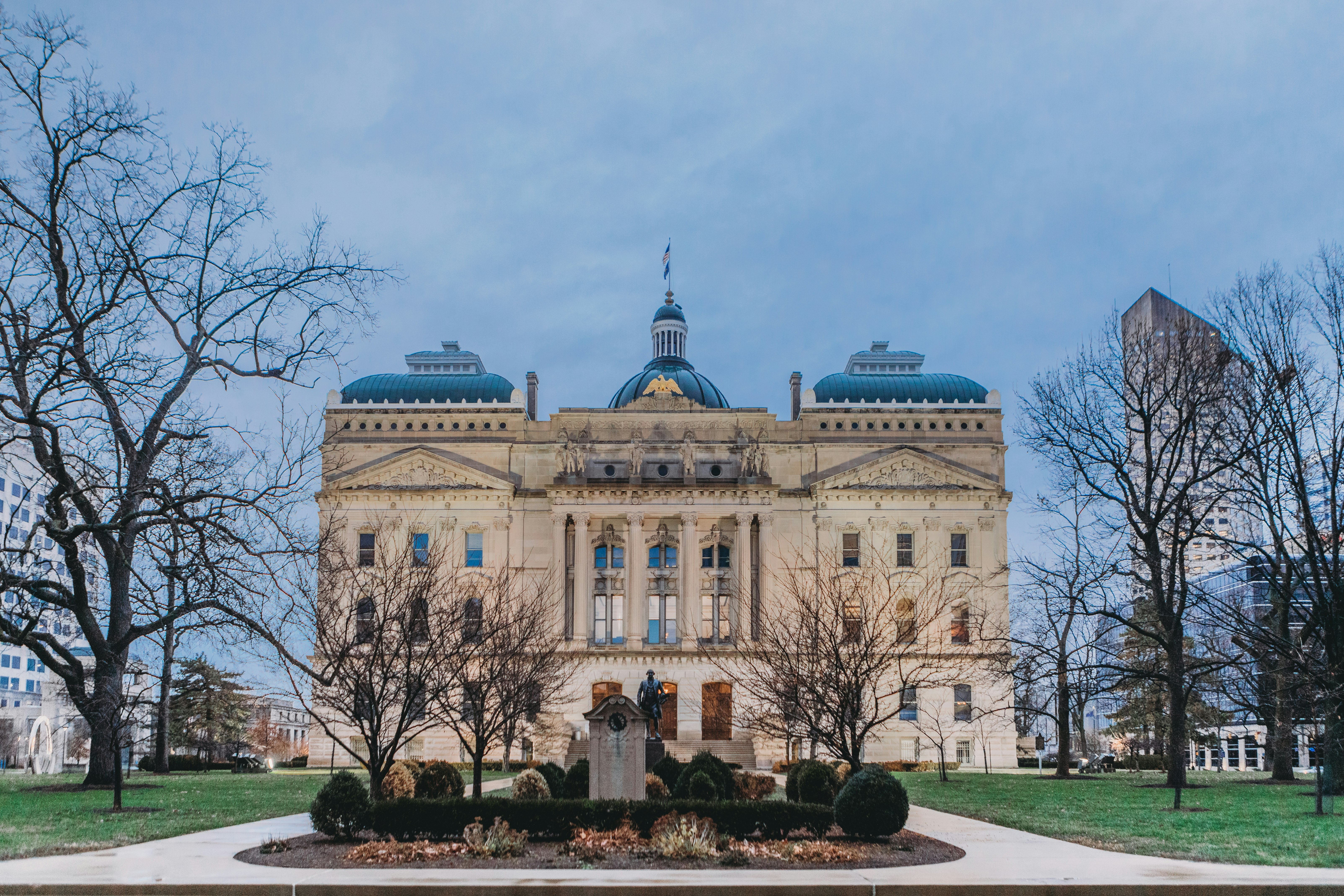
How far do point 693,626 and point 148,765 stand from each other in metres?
30.5

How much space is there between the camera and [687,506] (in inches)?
2844

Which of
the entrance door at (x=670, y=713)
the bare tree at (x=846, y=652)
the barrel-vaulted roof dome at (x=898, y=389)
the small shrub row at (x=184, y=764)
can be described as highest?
the barrel-vaulted roof dome at (x=898, y=389)

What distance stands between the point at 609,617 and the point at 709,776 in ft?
156

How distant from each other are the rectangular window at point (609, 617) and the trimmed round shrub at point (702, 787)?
1873 inches

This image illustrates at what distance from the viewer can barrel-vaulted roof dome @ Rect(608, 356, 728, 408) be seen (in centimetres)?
8550

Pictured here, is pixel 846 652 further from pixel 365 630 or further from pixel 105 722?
pixel 105 722

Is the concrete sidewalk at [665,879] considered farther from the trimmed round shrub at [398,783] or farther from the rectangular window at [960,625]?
the rectangular window at [960,625]

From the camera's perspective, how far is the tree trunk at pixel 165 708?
151ft

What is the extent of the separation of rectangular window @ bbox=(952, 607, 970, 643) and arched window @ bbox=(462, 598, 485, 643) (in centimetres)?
3615

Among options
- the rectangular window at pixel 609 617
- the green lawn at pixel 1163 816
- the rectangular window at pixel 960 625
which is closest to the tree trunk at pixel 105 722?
the green lawn at pixel 1163 816

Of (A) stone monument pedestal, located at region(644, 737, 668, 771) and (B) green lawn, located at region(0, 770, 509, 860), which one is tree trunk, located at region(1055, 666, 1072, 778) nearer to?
(A) stone monument pedestal, located at region(644, 737, 668, 771)

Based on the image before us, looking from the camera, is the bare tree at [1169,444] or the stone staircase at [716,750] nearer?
the bare tree at [1169,444]

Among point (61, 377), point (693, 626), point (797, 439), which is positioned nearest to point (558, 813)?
point (61, 377)

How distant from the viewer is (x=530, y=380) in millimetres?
84188
